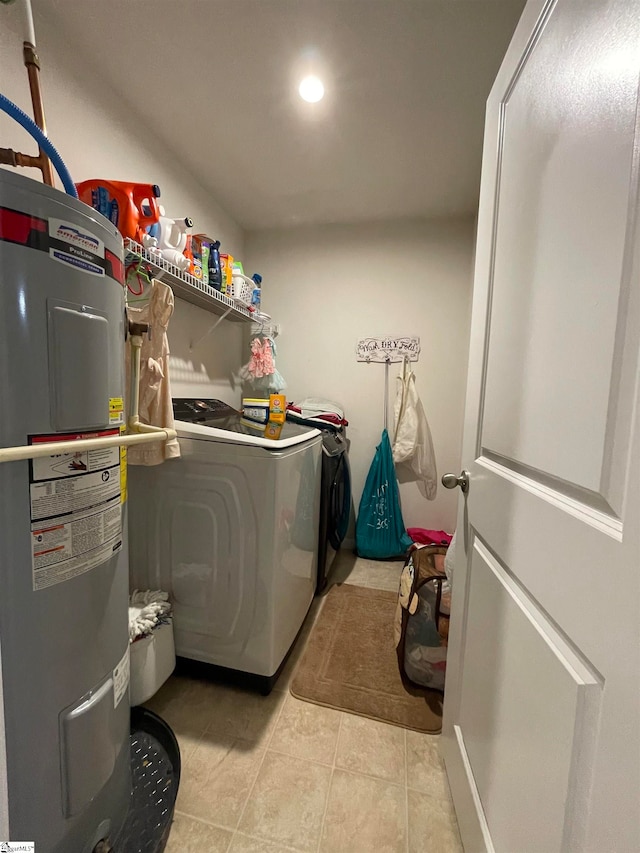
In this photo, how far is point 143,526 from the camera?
1336mm

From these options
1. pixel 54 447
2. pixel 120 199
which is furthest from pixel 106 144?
pixel 54 447

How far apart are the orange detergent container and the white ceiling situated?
0.60m

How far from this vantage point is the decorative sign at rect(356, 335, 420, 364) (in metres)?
2.40

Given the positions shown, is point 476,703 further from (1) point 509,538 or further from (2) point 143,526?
(2) point 143,526

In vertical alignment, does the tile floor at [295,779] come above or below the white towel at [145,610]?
below

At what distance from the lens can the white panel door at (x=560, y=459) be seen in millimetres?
407

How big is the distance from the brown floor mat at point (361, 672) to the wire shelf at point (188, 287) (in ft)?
6.04

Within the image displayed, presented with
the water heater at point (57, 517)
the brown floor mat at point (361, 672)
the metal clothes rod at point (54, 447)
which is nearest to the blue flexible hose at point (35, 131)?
the water heater at point (57, 517)

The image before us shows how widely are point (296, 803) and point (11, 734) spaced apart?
2.80 feet

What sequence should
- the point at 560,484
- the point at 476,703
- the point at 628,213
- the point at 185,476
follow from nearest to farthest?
1. the point at 628,213
2. the point at 560,484
3. the point at 476,703
4. the point at 185,476

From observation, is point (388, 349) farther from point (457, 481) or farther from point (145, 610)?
point (145, 610)

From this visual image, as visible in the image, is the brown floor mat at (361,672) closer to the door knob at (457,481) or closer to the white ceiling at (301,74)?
the door knob at (457,481)

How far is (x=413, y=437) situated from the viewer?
2.38 metres

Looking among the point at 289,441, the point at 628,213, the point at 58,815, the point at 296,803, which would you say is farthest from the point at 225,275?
the point at 296,803
